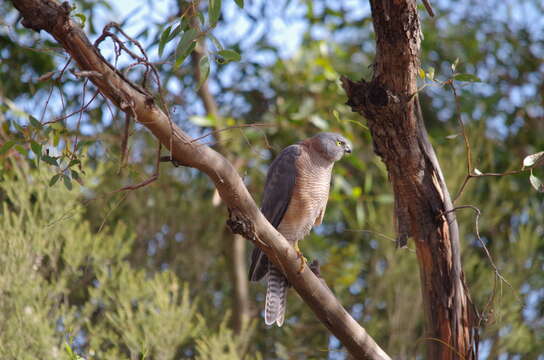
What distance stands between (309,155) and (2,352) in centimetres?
246

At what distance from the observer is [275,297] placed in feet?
14.2

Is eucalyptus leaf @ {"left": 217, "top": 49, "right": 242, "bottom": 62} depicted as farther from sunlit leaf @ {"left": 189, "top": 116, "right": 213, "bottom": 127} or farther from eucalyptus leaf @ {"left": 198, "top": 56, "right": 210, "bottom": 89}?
sunlit leaf @ {"left": 189, "top": 116, "right": 213, "bottom": 127}

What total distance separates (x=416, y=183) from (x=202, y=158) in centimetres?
116

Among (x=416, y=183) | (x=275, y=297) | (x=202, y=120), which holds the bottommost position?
(x=275, y=297)

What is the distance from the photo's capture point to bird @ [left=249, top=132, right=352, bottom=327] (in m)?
4.34

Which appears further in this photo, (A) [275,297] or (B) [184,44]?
(A) [275,297]

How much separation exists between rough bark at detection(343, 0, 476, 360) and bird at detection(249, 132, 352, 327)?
4.08 ft

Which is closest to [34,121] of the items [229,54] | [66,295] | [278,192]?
[229,54]

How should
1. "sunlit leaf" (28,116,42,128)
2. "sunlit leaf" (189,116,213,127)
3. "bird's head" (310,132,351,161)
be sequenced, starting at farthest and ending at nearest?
1. "sunlit leaf" (189,116,213,127)
2. "bird's head" (310,132,351,161)
3. "sunlit leaf" (28,116,42,128)

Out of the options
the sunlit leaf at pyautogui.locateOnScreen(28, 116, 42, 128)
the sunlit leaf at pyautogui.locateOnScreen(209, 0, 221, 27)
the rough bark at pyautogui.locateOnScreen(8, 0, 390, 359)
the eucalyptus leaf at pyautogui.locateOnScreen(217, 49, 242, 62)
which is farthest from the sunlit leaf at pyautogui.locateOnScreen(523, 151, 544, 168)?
the sunlit leaf at pyautogui.locateOnScreen(28, 116, 42, 128)

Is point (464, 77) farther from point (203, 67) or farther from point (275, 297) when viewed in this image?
point (275, 297)

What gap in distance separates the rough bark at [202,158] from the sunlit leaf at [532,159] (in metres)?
1.07

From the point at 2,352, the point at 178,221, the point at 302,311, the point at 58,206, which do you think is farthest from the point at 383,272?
the point at 2,352

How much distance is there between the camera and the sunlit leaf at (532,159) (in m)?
2.89
